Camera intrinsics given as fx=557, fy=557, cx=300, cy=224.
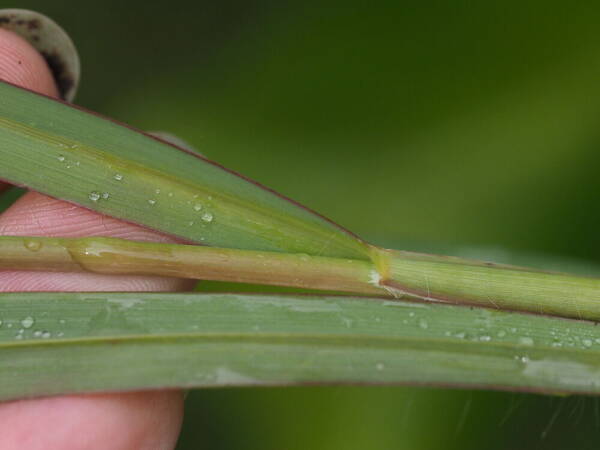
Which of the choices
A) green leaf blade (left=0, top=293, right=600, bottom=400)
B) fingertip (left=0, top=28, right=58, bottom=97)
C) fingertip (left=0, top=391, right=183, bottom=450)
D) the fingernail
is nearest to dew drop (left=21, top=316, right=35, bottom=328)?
green leaf blade (left=0, top=293, right=600, bottom=400)

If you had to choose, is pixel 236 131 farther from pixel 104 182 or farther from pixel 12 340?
pixel 12 340

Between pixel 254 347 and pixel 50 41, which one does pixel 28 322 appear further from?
pixel 50 41

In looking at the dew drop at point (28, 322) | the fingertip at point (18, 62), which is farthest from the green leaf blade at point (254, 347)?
the fingertip at point (18, 62)

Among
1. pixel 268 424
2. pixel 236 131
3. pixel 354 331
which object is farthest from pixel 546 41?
pixel 268 424

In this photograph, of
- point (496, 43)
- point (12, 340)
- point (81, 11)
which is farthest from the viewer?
point (81, 11)

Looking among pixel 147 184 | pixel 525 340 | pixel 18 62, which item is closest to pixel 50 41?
pixel 18 62

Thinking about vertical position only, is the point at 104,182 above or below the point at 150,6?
below

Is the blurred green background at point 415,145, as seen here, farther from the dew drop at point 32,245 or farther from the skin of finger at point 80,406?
the dew drop at point 32,245
